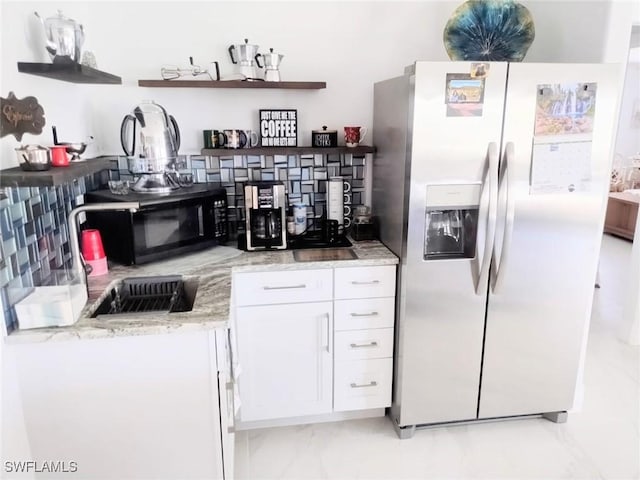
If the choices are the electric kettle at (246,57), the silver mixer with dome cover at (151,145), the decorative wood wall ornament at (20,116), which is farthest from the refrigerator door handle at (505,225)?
the decorative wood wall ornament at (20,116)

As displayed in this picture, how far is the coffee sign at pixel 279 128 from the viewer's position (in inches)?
100

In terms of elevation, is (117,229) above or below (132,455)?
above

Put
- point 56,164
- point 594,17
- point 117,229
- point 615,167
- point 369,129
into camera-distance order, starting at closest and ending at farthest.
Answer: point 56,164, point 117,229, point 594,17, point 369,129, point 615,167

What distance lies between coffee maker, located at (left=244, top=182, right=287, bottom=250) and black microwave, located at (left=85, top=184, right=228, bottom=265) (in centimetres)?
14

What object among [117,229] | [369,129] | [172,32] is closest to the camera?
[117,229]

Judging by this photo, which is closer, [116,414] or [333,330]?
[116,414]

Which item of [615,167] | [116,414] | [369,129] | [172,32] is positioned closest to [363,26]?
[369,129]

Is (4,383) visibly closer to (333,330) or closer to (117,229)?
(117,229)

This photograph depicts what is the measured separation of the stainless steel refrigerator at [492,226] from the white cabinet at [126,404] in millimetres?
1010

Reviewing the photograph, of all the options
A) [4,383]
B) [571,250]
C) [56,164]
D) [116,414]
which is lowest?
[116,414]

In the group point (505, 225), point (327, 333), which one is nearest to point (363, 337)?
point (327, 333)

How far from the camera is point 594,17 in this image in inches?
87.1

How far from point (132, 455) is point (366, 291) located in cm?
118

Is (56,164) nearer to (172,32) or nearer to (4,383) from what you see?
(4,383)
